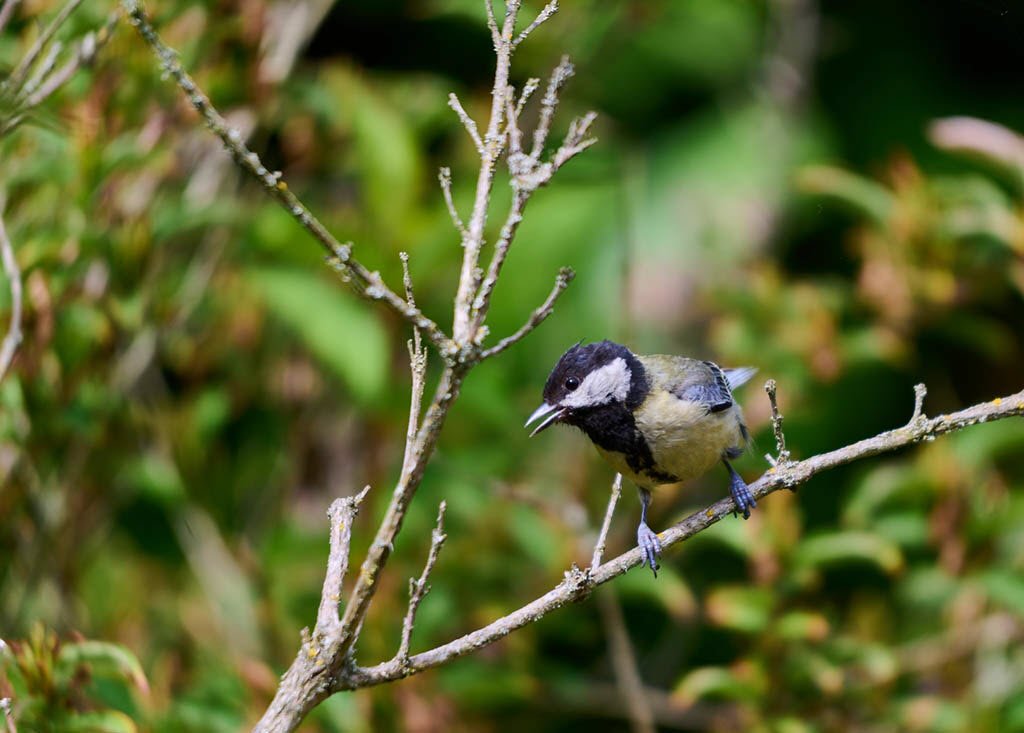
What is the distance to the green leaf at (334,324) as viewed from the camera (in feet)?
10.0

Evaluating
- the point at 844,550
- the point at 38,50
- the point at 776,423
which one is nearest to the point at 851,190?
the point at 844,550

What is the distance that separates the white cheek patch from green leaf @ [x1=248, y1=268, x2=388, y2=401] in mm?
893

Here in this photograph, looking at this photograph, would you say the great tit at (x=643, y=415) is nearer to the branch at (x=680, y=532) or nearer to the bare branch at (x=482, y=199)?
the branch at (x=680, y=532)

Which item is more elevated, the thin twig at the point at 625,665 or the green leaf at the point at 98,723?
the thin twig at the point at 625,665

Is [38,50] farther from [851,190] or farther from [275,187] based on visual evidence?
[851,190]

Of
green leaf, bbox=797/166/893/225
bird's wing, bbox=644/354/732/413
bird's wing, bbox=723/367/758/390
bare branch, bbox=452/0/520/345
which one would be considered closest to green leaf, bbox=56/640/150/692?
bare branch, bbox=452/0/520/345

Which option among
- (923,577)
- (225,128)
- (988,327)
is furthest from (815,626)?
(225,128)

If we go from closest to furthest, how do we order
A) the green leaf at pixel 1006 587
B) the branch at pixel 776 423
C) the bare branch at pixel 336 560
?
the bare branch at pixel 336 560, the branch at pixel 776 423, the green leaf at pixel 1006 587

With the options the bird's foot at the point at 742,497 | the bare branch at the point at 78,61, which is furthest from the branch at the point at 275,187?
the bare branch at the point at 78,61

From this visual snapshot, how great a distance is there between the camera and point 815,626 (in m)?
2.76

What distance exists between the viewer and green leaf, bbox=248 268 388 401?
3.05 meters

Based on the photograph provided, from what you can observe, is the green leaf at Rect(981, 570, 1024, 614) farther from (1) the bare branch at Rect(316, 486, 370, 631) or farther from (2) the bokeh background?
(1) the bare branch at Rect(316, 486, 370, 631)

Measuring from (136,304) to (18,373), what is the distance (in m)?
0.50

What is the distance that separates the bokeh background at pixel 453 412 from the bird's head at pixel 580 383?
0.63 m
